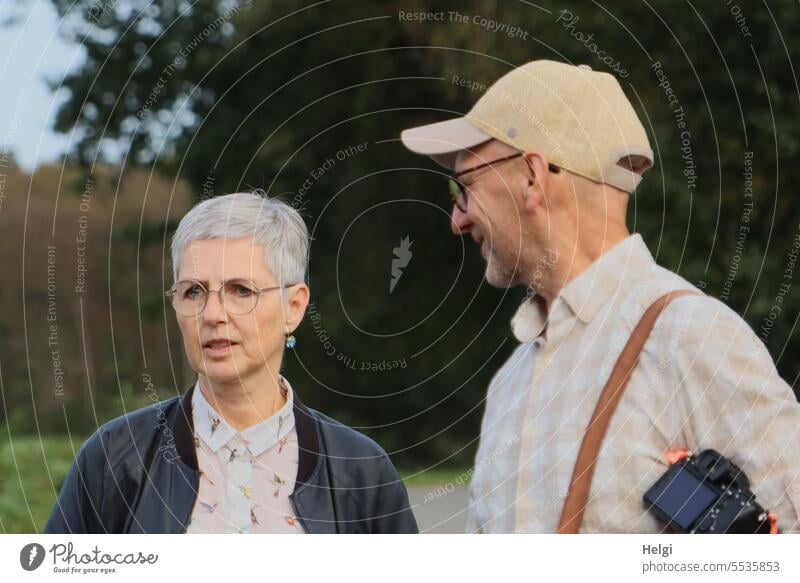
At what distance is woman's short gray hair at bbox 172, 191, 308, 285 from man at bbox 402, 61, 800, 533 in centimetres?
25

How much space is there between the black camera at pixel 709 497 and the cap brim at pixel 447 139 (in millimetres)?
614

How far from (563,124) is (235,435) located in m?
0.76

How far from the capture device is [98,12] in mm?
3582

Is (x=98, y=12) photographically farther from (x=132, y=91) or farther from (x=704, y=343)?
(x=704, y=343)

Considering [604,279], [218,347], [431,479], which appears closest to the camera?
[604,279]

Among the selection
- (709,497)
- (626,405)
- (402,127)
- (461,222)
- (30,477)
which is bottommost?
(709,497)

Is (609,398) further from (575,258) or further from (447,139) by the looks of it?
(447,139)

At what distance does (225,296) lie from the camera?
6.70ft

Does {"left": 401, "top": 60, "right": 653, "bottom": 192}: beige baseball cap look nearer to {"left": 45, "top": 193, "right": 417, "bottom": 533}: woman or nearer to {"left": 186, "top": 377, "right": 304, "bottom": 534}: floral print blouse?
{"left": 45, "top": 193, "right": 417, "bottom": 533}: woman

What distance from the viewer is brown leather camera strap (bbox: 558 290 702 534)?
1851 mm

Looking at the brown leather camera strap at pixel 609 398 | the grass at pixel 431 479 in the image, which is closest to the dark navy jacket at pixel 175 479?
the brown leather camera strap at pixel 609 398

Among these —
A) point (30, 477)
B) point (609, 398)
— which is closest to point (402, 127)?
point (30, 477)

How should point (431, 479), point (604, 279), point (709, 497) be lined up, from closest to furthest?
point (709, 497) → point (604, 279) → point (431, 479)
